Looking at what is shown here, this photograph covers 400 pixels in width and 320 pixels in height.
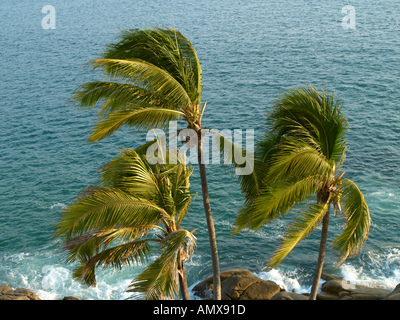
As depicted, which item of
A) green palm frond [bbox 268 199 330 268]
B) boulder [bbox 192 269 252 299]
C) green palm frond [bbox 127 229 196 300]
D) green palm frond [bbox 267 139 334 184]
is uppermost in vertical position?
green palm frond [bbox 267 139 334 184]

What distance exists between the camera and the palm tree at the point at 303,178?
12922 millimetres

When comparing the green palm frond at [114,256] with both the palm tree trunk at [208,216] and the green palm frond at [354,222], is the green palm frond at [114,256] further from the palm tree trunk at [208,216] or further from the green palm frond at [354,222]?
the green palm frond at [354,222]

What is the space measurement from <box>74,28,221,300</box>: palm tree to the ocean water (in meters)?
1.80

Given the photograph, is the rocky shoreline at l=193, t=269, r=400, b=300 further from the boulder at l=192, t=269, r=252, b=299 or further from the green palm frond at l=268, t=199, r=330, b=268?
the green palm frond at l=268, t=199, r=330, b=268

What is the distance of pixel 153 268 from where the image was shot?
40.7ft

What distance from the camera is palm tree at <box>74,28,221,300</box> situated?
1226 cm

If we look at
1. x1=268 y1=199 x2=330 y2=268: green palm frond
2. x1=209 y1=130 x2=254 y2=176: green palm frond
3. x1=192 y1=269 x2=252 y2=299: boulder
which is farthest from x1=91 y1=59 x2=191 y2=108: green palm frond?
x1=192 y1=269 x2=252 y2=299: boulder

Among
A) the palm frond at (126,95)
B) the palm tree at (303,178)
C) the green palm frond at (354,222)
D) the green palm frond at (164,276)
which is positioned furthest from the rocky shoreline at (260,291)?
the palm frond at (126,95)

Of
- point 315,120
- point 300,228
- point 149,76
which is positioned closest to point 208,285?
point 300,228

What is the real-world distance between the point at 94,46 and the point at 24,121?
2278 cm

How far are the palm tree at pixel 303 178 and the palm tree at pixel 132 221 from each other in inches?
92.7

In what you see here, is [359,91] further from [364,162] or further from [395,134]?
[364,162]

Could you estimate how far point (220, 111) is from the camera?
147 ft

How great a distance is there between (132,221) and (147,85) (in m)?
3.93
